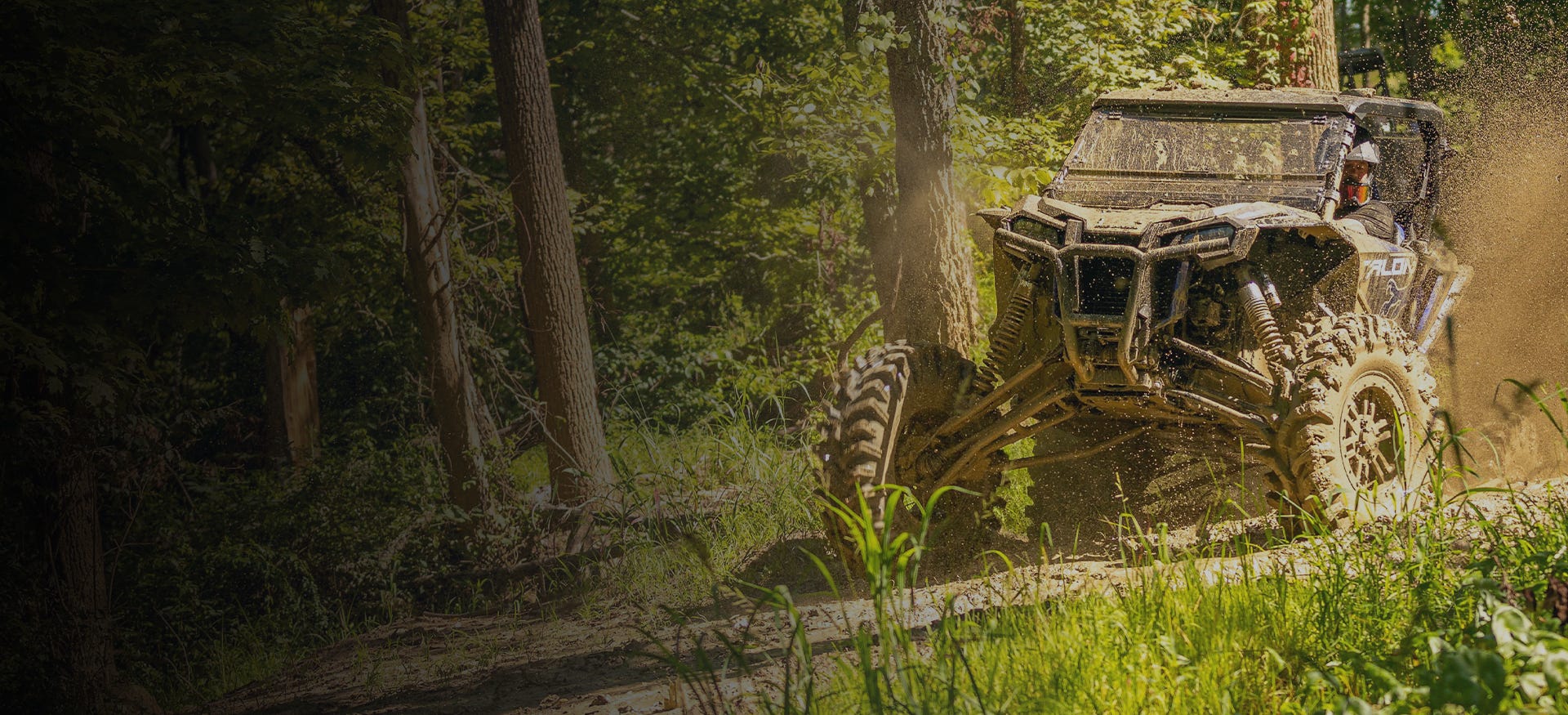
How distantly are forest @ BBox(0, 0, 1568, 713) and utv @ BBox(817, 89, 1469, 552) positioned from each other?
84 centimetres

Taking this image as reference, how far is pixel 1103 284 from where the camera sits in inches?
223

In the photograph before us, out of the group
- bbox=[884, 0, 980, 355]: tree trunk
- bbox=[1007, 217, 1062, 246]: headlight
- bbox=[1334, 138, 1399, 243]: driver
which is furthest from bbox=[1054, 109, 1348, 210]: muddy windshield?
bbox=[884, 0, 980, 355]: tree trunk

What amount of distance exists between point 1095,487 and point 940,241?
2.25 meters

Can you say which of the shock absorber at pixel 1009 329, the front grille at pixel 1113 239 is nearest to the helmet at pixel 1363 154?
the front grille at pixel 1113 239

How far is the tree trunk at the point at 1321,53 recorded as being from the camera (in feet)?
35.4

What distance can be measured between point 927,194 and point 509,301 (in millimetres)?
4580

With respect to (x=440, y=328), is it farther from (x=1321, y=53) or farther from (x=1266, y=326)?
(x=1321, y=53)

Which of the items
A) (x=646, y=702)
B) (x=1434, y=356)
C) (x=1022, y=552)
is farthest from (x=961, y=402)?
(x=1434, y=356)

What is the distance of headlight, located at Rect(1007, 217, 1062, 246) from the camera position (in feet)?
19.1

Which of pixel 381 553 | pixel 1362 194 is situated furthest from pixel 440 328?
pixel 1362 194

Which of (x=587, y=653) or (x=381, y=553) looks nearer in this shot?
(x=587, y=653)

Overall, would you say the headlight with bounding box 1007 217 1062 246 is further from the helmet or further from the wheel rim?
the helmet

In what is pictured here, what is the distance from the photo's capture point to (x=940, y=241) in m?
8.68

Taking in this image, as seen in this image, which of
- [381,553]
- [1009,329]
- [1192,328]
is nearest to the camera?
[1192,328]
